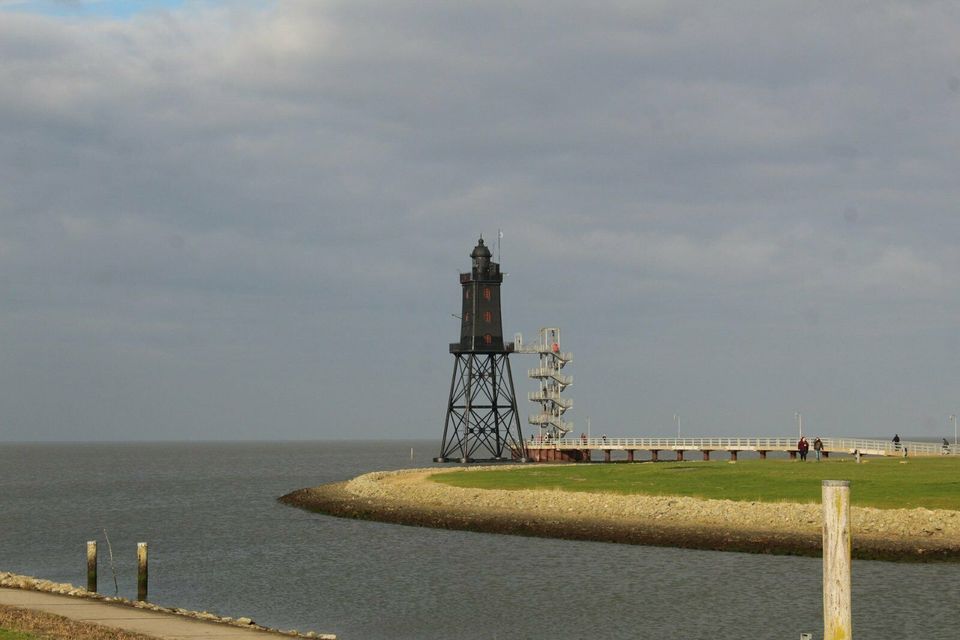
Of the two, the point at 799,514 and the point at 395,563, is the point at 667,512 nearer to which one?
the point at 799,514

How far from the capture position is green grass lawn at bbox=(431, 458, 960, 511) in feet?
155

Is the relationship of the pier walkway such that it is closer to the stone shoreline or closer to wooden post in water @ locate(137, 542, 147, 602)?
the stone shoreline

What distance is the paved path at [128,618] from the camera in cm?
2219

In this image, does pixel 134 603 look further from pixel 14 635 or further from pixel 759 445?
pixel 759 445

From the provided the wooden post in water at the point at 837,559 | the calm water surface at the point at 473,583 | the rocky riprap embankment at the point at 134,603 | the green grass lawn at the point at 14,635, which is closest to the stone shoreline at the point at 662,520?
the calm water surface at the point at 473,583

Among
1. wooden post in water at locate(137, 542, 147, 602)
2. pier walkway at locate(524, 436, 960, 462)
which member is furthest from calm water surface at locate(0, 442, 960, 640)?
pier walkway at locate(524, 436, 960, 462)

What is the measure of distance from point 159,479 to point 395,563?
270 ft

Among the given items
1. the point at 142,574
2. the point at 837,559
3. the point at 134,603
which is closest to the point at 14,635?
the point at 134,603

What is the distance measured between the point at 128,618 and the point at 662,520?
2875 cm

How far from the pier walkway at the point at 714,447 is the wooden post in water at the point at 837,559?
202 feet

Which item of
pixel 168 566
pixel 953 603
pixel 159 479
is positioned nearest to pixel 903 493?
pixel 953 603

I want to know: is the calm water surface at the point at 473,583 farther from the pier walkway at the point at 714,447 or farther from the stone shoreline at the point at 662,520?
the pier walkway at the point at 714,447

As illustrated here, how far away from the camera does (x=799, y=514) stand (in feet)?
148

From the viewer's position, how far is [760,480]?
2221 inches
